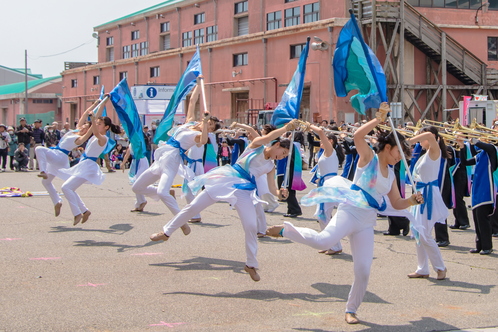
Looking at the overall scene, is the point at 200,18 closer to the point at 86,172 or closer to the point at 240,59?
the point at 240,59

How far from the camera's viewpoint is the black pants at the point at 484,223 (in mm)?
8648

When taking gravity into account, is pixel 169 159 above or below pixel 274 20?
below

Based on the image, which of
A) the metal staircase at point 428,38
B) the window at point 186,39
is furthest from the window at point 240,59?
the metal staircase at point 428,38

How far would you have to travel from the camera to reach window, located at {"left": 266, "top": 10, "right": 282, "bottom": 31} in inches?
1403

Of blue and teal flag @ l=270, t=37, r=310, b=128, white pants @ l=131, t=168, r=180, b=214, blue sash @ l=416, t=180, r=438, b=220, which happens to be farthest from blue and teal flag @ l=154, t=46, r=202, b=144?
blue sash @ l=416, t=180, r=438, b=220

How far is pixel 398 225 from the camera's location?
10125mm

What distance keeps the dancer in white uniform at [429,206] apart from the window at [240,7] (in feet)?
104

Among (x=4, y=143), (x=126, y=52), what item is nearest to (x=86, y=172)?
(x=4, y=143)

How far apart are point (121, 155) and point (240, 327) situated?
20.7 m

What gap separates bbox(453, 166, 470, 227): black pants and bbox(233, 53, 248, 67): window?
2644 centimetres

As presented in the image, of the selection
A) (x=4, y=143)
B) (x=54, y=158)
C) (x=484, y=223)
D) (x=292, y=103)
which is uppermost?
(x=292, y=103)

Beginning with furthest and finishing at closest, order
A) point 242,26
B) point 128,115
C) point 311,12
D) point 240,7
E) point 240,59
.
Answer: point 242,26, point 240,7, point 240,59, point 311,12, point 128,115

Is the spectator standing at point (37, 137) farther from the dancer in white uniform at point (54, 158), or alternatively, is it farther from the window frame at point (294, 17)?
the window frame at point (294, 17)

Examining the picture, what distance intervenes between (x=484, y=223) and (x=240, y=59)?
30030 millimetres
